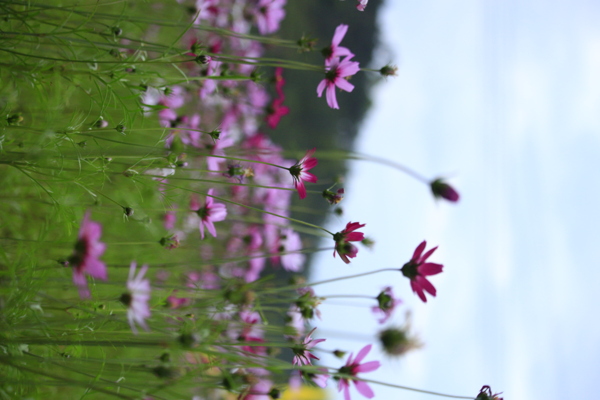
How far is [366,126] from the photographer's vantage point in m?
1.69

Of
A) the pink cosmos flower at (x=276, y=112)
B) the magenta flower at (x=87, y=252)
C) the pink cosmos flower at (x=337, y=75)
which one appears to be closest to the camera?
the magenta flower at (x=87, y=252)

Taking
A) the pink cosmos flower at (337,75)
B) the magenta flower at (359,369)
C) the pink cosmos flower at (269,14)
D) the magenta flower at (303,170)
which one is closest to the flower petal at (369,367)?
the magenta flower at (359,369)

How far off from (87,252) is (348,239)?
25 centimetres

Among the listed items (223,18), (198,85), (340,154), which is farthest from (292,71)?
(340,154)

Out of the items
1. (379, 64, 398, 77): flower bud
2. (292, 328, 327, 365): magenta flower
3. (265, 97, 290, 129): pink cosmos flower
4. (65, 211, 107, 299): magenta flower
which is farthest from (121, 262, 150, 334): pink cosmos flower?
(265, 97, 290, 129): pink cosmos flower

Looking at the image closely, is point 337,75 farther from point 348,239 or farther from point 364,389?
point 364,389

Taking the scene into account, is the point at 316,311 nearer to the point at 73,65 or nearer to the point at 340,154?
the point at 340,154

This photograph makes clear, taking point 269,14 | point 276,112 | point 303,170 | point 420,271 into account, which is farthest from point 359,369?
point 269,14

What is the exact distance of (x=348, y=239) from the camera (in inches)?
16.8

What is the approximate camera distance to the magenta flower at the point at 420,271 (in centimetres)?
39

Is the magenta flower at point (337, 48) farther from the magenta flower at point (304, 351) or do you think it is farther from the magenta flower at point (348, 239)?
the magenta flower at point (304, 351)

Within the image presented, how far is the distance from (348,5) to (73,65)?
108cm

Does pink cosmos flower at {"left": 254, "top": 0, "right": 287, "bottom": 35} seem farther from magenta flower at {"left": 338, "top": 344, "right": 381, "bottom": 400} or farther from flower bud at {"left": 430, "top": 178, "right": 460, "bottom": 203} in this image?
magenta flower at {"left": 338, "top": 344, "right": 381, "bottom": 400}

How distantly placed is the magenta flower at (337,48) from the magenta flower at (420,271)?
10.9 inches
